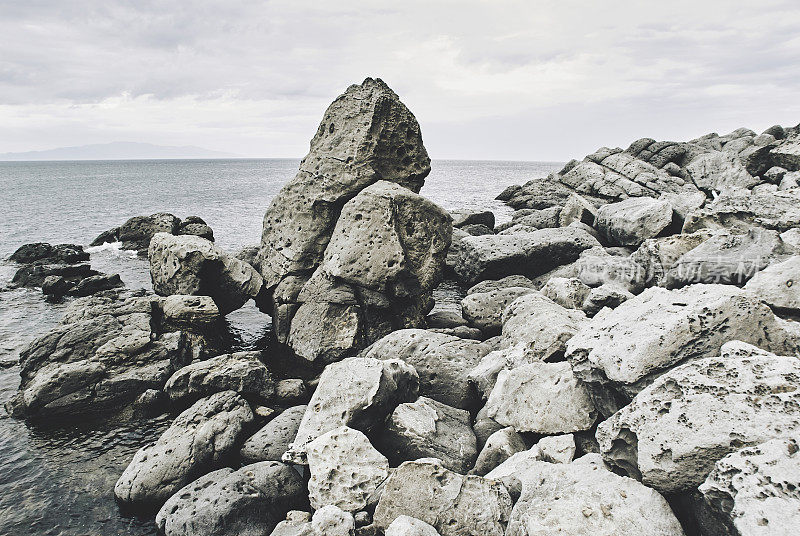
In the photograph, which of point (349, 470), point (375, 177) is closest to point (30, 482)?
point (349, 470)

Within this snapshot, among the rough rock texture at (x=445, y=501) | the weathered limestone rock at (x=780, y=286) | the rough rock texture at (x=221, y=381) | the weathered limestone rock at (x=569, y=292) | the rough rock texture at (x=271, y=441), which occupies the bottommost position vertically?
the rough rock texture at (x=271, y=441)

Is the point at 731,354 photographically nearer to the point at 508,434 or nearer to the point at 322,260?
the point at 508,434

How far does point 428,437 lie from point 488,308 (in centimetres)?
640

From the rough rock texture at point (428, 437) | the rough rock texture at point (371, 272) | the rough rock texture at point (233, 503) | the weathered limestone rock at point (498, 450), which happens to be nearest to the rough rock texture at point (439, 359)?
the rough rock texture at point (428, 437)

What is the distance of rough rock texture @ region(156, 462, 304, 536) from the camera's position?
669 cm

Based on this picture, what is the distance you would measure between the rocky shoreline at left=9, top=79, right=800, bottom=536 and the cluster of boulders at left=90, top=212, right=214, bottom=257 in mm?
11076

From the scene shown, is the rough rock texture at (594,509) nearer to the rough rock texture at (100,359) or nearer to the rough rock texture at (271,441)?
the rough rock texture at (271,441)

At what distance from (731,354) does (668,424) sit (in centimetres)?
107

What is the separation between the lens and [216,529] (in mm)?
6605

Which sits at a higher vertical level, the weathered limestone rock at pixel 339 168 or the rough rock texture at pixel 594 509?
the weathered limestone rock at pixel 339 168

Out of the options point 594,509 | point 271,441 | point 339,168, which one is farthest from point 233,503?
point 339,168

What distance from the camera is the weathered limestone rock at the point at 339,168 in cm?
1432

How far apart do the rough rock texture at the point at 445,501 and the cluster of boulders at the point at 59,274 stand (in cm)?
1875

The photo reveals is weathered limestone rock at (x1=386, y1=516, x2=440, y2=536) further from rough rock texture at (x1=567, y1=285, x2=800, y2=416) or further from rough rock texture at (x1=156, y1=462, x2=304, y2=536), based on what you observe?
rough rock texture at (x1=567, y1=285, x2=800, y2=416)
